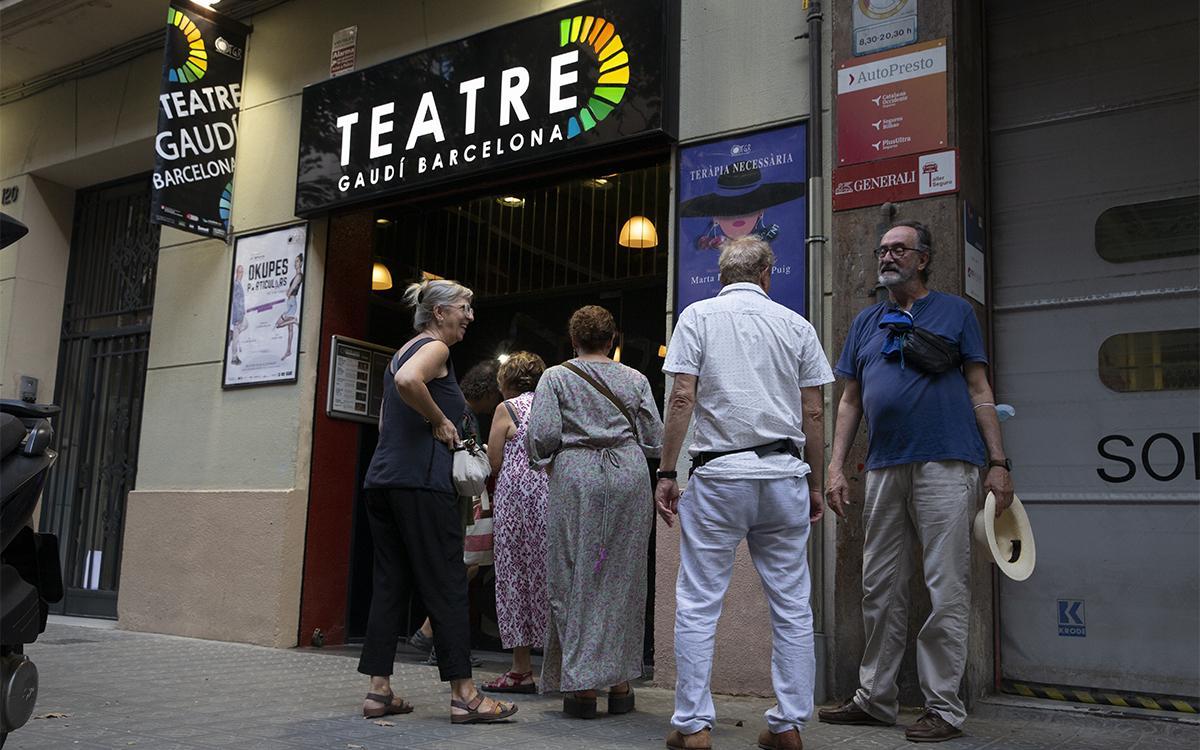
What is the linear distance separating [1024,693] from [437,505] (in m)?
2.97

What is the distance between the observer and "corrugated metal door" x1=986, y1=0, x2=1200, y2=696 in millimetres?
5062

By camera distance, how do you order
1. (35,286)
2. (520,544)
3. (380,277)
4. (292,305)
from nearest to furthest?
(520,544) < (292,305) < (380,277) < (35,286)

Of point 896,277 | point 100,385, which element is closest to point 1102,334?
point 896,277

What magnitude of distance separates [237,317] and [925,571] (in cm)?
584

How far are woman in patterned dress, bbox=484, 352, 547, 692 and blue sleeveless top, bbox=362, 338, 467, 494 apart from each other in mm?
759

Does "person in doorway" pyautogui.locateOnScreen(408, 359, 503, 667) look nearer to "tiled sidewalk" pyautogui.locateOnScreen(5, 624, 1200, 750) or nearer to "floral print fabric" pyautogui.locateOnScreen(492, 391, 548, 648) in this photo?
"tiled sidewalk" pyautogui.locateOnScreen(5, 624, 1200, 750)

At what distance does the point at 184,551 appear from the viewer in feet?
26.7

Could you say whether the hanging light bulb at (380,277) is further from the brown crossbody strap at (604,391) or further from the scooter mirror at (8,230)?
the scooter mirror at (8,230)

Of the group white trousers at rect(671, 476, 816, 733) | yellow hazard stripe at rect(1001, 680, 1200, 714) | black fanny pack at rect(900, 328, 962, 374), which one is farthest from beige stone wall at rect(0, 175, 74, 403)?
yellow hazard stripe at rect(1001, 680, 1200, 714)

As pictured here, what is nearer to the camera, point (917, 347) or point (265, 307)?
point (917, 347)

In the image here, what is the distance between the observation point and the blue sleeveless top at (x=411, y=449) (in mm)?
4680

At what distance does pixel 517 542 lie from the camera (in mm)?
5656

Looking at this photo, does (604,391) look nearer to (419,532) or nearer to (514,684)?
(419,532)

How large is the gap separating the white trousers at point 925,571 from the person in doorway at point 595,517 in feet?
3.25
